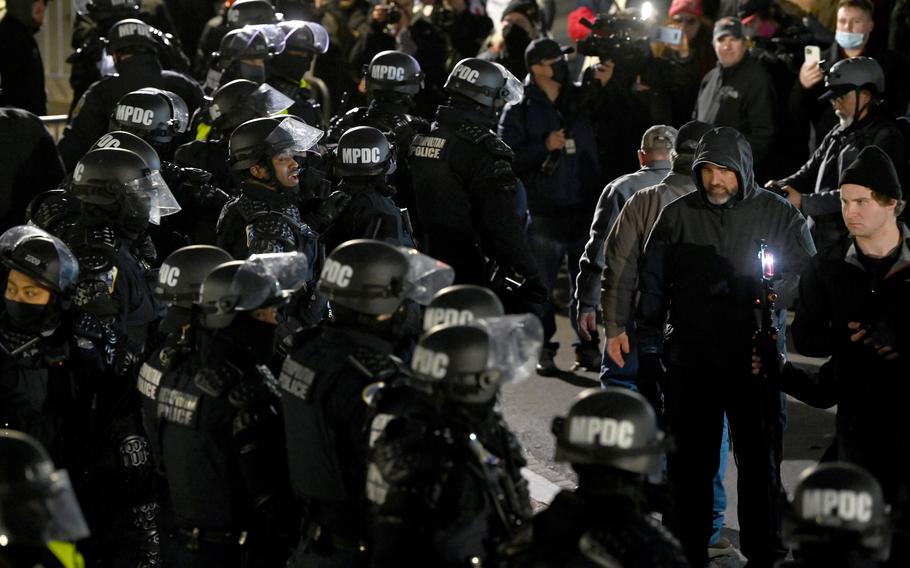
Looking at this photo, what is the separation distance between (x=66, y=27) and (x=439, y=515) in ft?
45.3

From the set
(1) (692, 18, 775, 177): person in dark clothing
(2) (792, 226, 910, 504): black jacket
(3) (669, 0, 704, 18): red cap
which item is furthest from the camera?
(3) (669, 0, 704, 18): red cap

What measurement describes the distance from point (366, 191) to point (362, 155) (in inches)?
8.5

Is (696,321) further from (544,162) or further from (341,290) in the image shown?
(544,162)

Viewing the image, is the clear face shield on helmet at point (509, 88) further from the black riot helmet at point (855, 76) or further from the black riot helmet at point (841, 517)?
the black riot helmet at point (841, 517)

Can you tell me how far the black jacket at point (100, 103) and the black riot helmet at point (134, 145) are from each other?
199 cm

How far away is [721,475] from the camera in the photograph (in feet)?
23.7

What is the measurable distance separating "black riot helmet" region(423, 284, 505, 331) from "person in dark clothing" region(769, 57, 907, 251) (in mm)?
4757

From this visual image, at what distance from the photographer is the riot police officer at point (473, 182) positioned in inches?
356

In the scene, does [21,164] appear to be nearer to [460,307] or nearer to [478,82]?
[478,82]

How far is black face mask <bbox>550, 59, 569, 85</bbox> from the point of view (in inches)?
430

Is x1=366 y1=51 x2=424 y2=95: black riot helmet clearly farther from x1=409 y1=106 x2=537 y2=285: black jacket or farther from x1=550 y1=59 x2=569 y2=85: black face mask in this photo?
x1=550 y1=59 x2=569 y2=85: black face mask

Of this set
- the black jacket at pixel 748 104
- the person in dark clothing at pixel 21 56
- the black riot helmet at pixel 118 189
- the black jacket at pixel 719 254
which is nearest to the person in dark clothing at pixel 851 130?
the black jacket at pixel 748 104

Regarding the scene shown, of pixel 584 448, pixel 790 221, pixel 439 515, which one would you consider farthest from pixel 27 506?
pixel 790 221

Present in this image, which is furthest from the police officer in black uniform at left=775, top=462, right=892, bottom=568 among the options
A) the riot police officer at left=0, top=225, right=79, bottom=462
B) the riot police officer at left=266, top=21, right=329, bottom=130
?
the riot police officer at left=266, top=21, right=329, bottom=130
